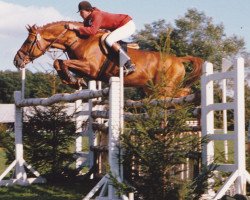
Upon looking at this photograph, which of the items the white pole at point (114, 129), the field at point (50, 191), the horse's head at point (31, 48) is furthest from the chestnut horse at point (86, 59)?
the field at point (50, 191)

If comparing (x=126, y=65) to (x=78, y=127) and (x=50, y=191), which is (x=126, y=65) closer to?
(x=50, y=191)

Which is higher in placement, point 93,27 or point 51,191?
point 93,27

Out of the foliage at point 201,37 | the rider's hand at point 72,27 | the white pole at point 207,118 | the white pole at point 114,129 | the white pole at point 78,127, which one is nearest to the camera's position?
the white pole at point 207,118

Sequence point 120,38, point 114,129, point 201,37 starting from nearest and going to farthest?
point 114,129
point 120,38
point 201,37

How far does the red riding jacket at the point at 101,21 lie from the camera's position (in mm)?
7125

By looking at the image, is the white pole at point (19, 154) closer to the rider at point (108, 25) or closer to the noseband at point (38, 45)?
the noseband at point (38, 45)

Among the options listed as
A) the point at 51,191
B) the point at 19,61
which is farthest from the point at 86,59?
the point at 51,191

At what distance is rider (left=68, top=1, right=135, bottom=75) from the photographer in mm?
7160

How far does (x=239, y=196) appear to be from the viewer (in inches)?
194

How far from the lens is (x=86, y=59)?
7480mm

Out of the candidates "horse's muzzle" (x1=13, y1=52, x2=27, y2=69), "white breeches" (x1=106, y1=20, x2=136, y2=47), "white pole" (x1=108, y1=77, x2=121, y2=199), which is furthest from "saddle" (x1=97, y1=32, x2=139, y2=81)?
"white pole" (x1=108, y1=77, x2=121, y2=199)

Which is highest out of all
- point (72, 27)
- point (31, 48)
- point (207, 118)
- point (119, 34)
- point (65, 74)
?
point (72, 27)

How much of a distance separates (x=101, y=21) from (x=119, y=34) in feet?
1.04

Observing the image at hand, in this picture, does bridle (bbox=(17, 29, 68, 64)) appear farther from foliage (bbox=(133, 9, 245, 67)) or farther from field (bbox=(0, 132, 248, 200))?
foliage (bbox=(133, 9, 245, 67))
